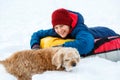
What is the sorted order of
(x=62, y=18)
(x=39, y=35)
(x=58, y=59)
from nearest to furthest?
1. (x=58, y=59)
2. (x=62, y=18)
3. (x=39, y=35)

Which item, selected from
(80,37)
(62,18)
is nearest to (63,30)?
(62,18)

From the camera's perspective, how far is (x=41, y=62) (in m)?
4.26

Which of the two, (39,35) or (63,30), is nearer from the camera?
(63,30)

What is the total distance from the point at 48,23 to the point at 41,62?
5489 millimetres

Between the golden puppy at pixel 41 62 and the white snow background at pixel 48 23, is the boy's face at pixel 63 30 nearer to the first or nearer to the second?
the white snow background at pixel 48 23

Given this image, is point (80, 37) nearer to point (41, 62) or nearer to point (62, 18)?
point (62, 18)

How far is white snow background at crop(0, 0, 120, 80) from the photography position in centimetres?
411

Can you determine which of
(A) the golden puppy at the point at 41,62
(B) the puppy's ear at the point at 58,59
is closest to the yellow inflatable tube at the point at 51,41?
(A) the golden puppy at the point at 41,62

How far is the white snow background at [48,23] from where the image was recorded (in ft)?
13.5

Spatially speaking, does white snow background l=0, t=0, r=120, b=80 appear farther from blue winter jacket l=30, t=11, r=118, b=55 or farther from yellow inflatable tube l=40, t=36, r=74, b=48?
yellow inflatable tube l=40, t=36, r=74, b=48

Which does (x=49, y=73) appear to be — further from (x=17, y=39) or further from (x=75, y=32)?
(x=17, y=39)

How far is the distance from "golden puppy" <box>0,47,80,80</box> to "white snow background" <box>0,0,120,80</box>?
94 millimetres

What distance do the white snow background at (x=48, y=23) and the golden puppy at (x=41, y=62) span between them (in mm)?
94

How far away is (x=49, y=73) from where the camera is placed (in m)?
4.14
